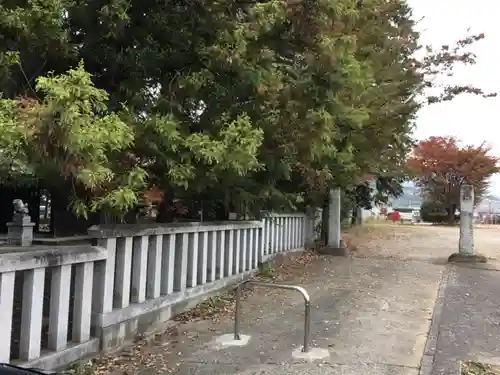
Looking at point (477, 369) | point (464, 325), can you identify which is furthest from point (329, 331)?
point (464, 325)

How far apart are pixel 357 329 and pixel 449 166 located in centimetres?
3058

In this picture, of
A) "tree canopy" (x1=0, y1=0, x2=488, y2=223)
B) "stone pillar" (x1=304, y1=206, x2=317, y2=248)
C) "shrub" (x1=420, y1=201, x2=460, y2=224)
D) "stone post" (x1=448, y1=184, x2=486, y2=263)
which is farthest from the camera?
"shrub" (x1=420, y1=201, x2=460, y2=224)

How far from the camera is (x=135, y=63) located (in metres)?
6.01

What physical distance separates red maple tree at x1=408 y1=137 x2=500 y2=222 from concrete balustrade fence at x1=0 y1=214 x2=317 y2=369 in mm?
27626

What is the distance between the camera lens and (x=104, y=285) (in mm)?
5715

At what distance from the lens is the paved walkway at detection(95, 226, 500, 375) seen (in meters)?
5.59

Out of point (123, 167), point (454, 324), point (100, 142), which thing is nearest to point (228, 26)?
point (123, 167)

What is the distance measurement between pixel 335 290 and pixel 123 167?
17.6ft

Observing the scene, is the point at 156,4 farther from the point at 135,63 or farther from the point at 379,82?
the point at 379,82

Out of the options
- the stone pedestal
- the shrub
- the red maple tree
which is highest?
the red maple tree

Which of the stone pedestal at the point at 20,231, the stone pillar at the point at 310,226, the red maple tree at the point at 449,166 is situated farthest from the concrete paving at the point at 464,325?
the red maple tree at the point at 449,166

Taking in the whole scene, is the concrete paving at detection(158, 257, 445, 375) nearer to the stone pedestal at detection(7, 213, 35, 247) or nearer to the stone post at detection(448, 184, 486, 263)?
the stone post at detection(448, 184, 486, 263)

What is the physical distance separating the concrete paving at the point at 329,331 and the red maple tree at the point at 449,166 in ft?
82.7

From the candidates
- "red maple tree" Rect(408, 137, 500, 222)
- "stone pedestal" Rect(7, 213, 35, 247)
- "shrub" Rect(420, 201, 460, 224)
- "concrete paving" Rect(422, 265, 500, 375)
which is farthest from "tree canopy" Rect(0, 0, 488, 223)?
"shrub" Rect(420, 201, 460, 224)
